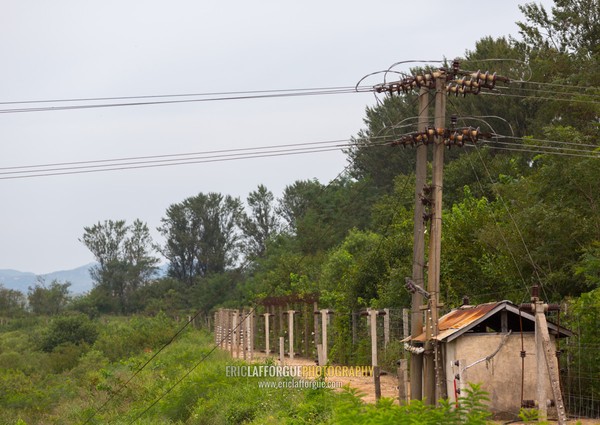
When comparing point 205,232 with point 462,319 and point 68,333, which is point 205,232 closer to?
point 68,333

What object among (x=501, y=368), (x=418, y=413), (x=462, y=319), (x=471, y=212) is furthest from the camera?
(x=471, y=212)

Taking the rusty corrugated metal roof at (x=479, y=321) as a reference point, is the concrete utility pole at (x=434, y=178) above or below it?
above

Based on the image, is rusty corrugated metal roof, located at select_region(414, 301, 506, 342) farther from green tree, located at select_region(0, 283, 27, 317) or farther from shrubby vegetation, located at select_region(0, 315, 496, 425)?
green tree, located at select_region(0, 283, 27, 317)

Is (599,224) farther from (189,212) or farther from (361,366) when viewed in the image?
(189,212)

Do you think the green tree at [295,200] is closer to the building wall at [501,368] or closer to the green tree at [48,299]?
the green tree at [48,299]

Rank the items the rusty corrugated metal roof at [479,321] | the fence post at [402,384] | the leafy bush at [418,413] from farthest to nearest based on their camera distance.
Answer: the fence post at [402,384]
the rusty corrugated metal roof at [479,321]
the leafy bush at [418,413]

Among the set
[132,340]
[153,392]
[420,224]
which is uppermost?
[420,224]

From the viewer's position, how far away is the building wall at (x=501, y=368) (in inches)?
650

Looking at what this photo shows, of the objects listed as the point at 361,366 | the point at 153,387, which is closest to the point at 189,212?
the point at 153,387

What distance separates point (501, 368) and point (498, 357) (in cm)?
20

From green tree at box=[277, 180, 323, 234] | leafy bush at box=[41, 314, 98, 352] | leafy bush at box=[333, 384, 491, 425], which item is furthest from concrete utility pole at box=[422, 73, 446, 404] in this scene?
green tree at box=[277, 180, 323, 234]

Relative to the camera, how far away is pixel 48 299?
3580 inches

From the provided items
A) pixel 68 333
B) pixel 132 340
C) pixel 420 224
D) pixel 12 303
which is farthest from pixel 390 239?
pixel 12 303

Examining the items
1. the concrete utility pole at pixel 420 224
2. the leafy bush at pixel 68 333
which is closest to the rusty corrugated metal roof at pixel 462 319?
the concrete utility pole at pixel 420 224
